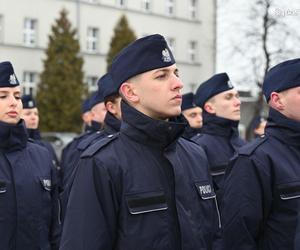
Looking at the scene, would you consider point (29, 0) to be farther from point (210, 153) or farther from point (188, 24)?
point (210, 153)

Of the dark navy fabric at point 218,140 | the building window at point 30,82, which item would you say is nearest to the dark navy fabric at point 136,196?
the dark navy fabric at point 218,140

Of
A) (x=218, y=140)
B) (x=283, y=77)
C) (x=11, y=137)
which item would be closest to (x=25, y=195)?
(x=11, y=137)

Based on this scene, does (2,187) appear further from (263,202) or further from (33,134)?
(33,134)

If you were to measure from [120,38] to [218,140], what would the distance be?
32012 mm

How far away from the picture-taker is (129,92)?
372 cm

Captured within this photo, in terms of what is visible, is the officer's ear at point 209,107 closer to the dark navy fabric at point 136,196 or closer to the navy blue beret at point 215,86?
the navy blue beret at point 215,86

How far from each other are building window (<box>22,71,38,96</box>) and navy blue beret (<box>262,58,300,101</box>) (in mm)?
33655

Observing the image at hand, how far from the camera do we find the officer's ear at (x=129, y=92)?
3.70 meters

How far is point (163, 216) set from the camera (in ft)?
11.6

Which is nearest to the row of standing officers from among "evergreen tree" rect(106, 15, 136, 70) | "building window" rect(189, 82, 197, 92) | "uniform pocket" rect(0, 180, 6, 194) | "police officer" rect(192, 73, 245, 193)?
"uniform pocket" rect(0, 180, 6, 194)

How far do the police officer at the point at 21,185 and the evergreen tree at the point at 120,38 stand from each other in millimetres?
32857

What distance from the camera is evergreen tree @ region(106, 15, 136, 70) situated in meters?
38.6

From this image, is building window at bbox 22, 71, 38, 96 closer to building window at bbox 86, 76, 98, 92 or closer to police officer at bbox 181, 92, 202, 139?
building window at bbox 86, 76, 98, 92

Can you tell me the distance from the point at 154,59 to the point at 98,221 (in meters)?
0.91
